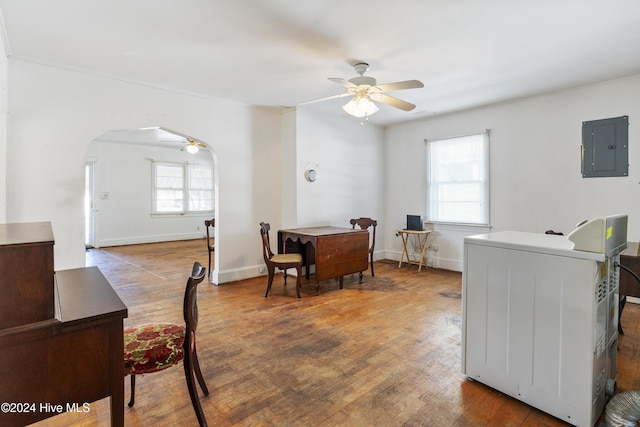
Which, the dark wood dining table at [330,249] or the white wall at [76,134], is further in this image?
the dark wood dining table at [330,249]

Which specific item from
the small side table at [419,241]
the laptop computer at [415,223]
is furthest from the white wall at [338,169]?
the laptop computer at [415,223]

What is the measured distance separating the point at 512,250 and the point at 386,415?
1167 mm

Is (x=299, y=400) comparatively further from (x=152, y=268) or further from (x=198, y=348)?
(x=152, y=268)

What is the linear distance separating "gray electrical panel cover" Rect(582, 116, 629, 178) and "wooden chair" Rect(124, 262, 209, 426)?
4527 mm

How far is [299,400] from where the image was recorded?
1.86 m

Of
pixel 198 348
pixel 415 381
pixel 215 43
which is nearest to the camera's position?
pixel 415 381

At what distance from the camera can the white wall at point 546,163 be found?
11.8ft

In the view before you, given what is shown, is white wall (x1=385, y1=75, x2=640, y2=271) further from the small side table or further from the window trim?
the window trim

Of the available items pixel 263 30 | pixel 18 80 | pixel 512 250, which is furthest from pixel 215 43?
pixel 512 250

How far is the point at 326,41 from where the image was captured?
2.67 m

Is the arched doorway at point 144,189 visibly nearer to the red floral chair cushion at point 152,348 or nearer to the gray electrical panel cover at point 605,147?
the red floral chair cushion at point 152,348

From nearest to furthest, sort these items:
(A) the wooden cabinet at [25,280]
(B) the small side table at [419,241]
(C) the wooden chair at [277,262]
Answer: (A) the wooden cabinet at [25,280]
(C) the wooden chair at [277,262]
(B) the small side table at [419,241]

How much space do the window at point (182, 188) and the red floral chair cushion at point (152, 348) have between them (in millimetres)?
7458

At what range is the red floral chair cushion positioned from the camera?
1498 mm
